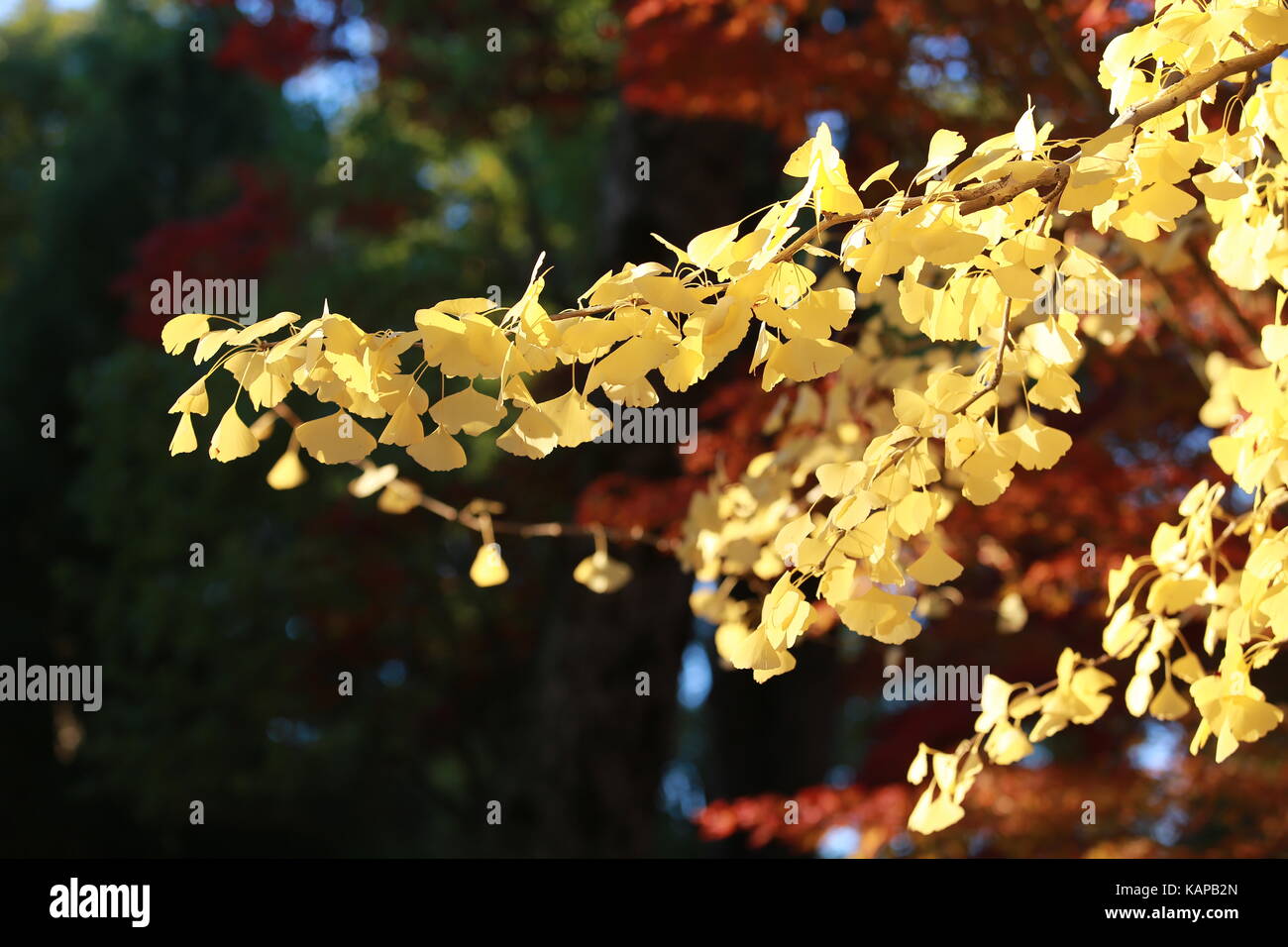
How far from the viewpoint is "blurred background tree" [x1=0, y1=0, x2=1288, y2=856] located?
354 cm

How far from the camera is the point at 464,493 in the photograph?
21.4 feet

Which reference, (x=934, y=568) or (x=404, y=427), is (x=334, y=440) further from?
(x=934, y=568)

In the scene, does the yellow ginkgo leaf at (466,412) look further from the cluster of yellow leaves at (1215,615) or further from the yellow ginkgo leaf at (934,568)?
the cluster of yellow leaves at (1215,615)

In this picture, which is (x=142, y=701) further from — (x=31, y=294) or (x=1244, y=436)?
(x=1244, y=436)

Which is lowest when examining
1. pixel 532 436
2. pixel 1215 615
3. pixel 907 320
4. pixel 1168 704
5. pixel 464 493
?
pixel 1168 704

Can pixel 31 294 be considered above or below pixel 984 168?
above

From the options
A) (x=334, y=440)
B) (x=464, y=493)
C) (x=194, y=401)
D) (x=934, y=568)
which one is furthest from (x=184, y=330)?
(x=464, y=493)

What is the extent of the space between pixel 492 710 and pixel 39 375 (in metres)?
3.84

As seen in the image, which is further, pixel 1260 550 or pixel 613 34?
pixel 613 34

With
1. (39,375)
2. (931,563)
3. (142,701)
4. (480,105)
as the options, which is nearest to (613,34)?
(931,563)

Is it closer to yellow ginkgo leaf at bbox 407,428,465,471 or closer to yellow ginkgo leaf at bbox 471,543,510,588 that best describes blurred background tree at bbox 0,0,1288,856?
yellow ginkgo leaf at bbox 471,543,510,588

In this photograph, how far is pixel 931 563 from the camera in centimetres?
129

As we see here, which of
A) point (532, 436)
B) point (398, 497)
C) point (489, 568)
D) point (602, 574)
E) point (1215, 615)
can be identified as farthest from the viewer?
point (398, 497)

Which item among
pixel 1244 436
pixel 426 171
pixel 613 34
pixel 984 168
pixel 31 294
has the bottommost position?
pixel 1244 436
